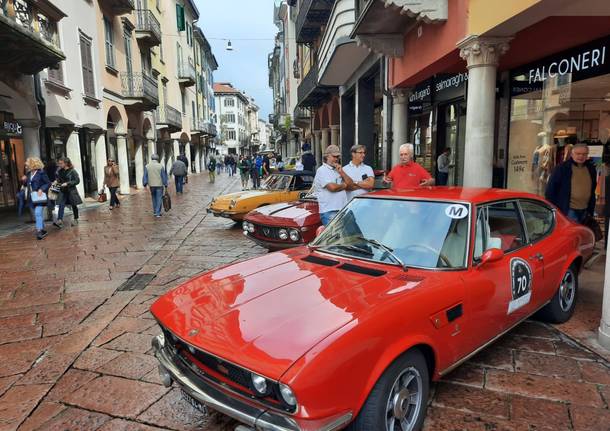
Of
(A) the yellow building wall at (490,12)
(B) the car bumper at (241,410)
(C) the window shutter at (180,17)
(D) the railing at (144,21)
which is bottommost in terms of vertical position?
(B) the car bumper at (241,410)

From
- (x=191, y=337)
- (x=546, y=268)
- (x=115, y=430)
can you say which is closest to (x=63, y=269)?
(x=115, y=430)

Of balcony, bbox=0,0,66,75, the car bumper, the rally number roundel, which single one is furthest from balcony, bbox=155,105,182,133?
the car bumper

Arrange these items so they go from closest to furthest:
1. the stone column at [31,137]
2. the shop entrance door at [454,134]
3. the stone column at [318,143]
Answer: the shop entrance door at [454,134] < the stone column at [31,137] < the stone column at [318,143]

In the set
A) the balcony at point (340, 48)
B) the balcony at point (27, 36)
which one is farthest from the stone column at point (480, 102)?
the balcony at point (27, 36)

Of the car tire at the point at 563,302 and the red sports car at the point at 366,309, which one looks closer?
the red sports car at the point at 366,309

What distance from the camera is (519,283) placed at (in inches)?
130

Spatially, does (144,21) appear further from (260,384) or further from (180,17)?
(260,384)

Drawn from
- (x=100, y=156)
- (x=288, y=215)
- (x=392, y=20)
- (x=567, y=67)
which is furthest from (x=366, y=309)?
(x=100, y=156)

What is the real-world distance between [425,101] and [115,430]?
37.7 feet

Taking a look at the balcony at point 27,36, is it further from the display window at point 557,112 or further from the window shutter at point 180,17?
the window shutter at point 180,17

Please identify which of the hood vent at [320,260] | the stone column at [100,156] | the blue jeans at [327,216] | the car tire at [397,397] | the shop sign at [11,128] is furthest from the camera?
the stone column at [100,156]

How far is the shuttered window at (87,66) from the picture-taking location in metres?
15.3

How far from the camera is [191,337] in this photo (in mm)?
2344

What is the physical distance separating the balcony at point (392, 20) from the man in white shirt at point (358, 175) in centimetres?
314
